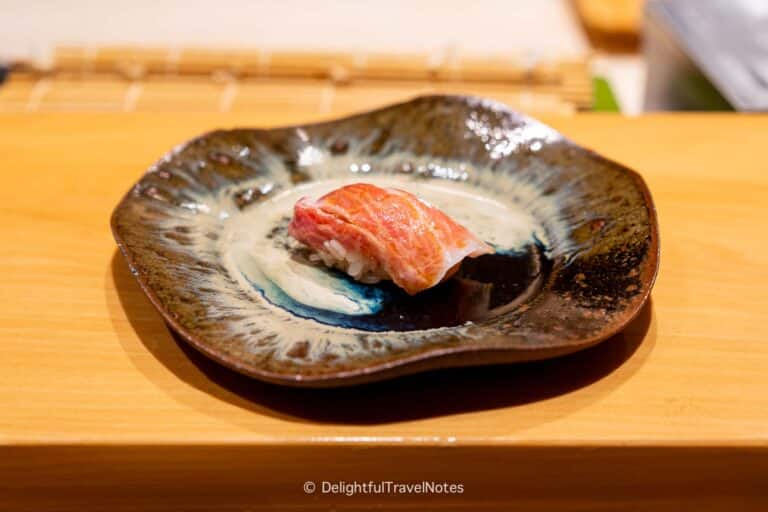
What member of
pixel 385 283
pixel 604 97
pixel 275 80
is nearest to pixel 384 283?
pixel 385 283

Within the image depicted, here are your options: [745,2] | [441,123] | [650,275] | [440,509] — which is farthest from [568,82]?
[440,509]

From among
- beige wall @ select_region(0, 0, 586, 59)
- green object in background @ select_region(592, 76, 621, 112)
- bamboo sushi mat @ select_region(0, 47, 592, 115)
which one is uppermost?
bamboo sushi mat @ select_region(0, 47, 592, 115)

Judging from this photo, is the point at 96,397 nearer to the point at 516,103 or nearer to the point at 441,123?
the point at 441,123

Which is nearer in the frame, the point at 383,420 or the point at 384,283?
the point at 383,420

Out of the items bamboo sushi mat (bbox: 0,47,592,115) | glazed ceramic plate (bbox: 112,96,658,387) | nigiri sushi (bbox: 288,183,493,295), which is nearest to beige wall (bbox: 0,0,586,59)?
bamboo sushi mat (bbox: 0,47,592,115)

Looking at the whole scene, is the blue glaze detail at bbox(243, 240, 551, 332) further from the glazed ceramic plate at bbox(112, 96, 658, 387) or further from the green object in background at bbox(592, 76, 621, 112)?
the green object in background at bbox(592, 76, 621, 112)

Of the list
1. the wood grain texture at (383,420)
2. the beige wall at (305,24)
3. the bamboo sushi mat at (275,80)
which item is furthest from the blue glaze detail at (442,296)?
the beige wall at (305,24)

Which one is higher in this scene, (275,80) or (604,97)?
(275,80)

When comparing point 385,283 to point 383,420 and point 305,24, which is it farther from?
point 305,24
